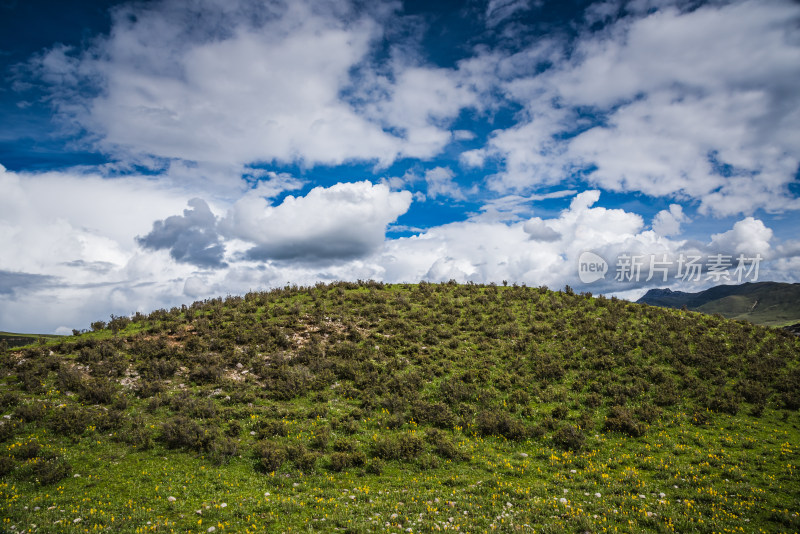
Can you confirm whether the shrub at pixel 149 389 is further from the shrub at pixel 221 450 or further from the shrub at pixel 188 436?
the shrub at pixel 221 450

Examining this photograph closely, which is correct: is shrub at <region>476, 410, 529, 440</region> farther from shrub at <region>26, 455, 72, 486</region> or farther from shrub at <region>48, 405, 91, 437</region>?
shrub at <region>48, 405, 91, 437</region>

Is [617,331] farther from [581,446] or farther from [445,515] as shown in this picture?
[445,515]

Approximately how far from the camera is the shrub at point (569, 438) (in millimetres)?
16578

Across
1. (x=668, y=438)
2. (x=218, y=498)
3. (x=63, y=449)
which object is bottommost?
(x=668, y=438)

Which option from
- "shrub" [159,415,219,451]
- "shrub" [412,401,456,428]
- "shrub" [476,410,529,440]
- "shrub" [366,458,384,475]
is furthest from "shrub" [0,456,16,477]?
"shrub" [476,410,529,440]

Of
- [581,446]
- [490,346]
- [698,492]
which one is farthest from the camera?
[490,346]

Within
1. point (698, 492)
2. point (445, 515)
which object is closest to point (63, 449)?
point (445, 515)

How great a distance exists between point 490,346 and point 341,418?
46.6 feet

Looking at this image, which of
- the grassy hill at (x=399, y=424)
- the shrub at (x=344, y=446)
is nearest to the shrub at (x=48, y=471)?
the grassy hill at (x=399, y=424)

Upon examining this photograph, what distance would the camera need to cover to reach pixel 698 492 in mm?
12039

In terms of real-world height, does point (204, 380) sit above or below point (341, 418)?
above

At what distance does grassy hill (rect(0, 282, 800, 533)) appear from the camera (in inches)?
443

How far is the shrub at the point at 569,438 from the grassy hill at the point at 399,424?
0.09 m

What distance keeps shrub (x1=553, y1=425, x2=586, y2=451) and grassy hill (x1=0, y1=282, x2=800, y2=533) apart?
0.09 metres
